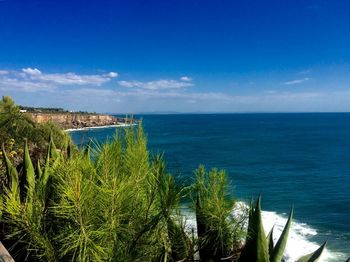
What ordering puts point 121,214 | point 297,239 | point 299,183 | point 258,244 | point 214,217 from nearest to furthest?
1. point 121,214
2. point 258,244
3. point 214,217
4. point 297,239
5. point 299,183

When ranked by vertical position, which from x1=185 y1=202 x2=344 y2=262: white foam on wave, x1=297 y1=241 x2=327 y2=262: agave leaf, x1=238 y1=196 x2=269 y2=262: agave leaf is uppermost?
x1=238 y1=196 x2=269 y2=262: agave leaf

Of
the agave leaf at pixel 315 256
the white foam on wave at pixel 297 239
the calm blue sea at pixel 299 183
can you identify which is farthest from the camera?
the calm blue sea at pixel 299 183

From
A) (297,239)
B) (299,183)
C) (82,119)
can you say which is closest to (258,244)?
(297,239)

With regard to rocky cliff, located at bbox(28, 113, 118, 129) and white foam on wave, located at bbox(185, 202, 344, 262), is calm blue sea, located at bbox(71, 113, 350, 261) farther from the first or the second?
rocky cliff, located at bbox(28, 113, 118, 129)

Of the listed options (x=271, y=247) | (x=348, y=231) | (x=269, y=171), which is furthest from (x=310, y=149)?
(x=271, y=247)

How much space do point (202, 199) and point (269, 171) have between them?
2966 centimetres

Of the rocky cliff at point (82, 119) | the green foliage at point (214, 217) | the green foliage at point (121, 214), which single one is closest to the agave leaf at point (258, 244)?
the green foliage at point (121, 214)

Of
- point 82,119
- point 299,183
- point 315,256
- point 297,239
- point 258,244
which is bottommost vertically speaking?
point 297,239

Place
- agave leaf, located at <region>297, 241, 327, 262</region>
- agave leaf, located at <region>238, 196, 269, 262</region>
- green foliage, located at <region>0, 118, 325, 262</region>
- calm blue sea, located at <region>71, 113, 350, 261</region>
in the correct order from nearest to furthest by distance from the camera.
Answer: green foliage, located at <region>0, 118, 325, 262</region>
agave leaf, located at <region>238, 196, 269, 262</region>
agave leaf, located at <region>297, 241, 327, 262</region>
calm blue sea, located at <region>71, 113, 350, 261</region>

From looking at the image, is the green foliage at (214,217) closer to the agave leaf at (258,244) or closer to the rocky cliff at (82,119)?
the agave leaf at (258,244)

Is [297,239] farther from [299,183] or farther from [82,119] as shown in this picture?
[82,119]

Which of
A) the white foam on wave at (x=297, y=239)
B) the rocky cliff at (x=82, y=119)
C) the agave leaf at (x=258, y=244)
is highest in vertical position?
the agave leaf at (x=258, y=244)

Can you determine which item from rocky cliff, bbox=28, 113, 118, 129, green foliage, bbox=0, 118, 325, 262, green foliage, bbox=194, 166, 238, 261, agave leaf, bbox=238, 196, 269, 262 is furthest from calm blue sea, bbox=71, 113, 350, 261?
rocky cliff, bbox=28, 113, 118, 129

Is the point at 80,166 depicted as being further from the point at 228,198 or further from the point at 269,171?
the point at 269,171
